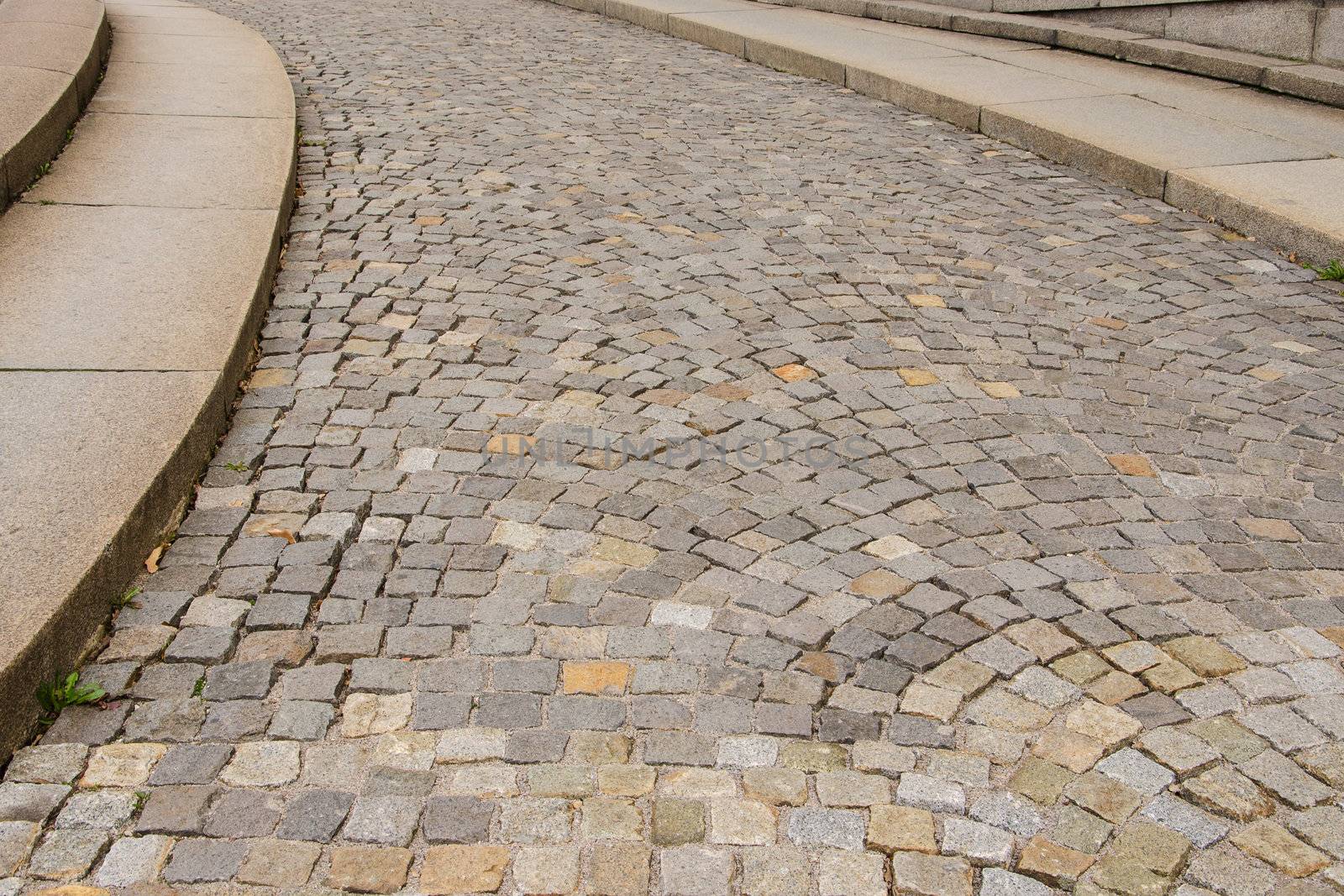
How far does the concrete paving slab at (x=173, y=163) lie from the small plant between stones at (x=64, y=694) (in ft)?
11.3

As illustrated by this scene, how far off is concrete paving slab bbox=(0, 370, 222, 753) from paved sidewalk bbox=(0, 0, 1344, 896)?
0.14 metres

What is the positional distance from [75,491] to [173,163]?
12.1 feet

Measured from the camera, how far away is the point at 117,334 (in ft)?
14.6

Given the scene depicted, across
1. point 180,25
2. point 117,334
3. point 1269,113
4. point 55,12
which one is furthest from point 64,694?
point 180,25

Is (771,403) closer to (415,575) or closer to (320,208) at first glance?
(415,575)

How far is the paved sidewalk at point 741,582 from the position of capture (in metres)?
2.57

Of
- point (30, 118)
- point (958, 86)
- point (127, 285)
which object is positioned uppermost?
point (30, 118)

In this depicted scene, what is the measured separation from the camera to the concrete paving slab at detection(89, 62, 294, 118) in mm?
7742

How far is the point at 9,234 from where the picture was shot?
545 cm

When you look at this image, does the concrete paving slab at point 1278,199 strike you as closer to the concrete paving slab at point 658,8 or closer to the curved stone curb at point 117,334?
the curved stone curb at point 117,334

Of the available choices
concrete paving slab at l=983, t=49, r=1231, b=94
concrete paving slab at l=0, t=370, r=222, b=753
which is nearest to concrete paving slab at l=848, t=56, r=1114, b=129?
concrete paving slab at l=983, t=49, r=1231, b=94

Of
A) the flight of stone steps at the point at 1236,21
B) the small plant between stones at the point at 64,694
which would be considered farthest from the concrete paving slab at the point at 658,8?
the small plant between stones at the point at 64,694

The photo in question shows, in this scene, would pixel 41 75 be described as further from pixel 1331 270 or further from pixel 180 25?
pixel 1331 270

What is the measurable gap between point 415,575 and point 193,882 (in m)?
1.15
